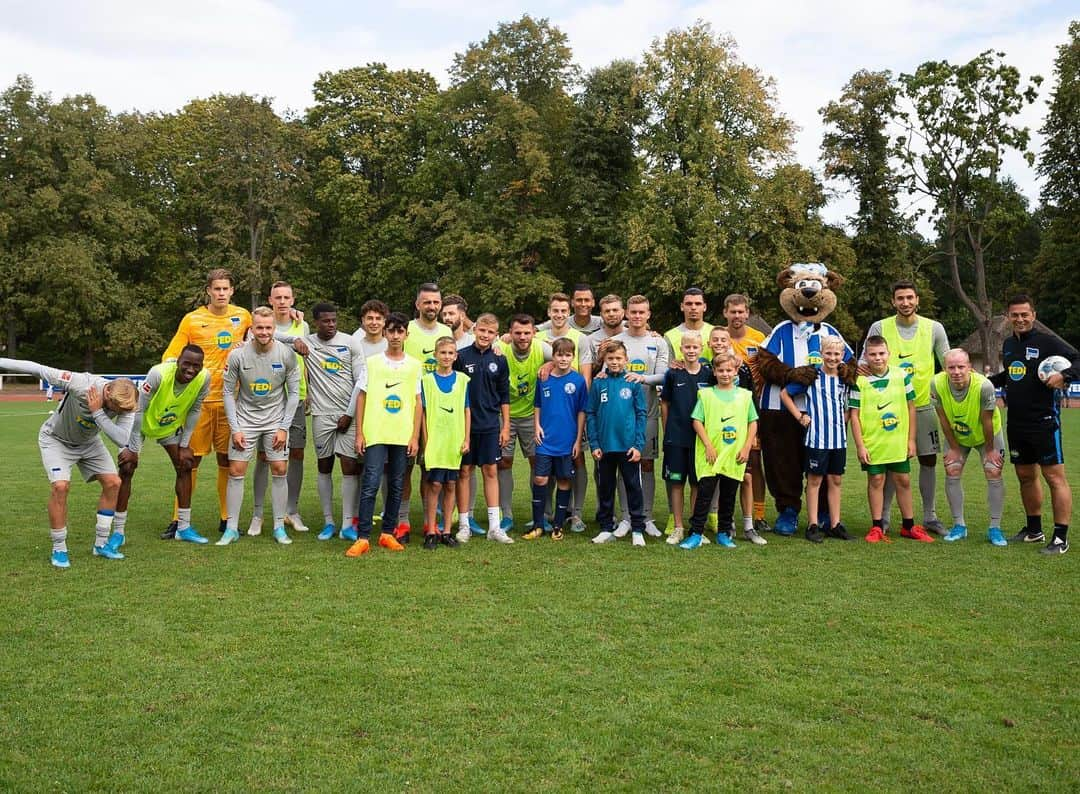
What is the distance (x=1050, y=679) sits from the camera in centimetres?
438

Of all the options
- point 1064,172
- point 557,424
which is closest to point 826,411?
point 557,424

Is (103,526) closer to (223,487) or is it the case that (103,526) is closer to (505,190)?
(223,487)

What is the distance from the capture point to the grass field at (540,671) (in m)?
3.47

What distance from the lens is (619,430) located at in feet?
25.5

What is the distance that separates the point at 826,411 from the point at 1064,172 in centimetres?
3703

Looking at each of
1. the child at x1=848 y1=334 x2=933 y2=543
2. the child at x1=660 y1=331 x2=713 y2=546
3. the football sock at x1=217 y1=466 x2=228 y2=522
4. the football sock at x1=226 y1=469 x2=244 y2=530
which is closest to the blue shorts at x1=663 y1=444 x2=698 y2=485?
the child at x1=660 y1=331 x2=713 y2=546

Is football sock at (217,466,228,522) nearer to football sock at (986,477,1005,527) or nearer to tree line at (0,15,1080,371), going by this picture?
football sock at (986,477,1005,527)

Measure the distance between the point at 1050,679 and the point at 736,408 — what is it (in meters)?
3.52

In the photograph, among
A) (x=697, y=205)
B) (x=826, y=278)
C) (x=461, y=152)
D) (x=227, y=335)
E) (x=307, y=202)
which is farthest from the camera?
(x=307, y=202)

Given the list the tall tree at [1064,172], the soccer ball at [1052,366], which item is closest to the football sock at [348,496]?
the soccer ball at [1052,366]

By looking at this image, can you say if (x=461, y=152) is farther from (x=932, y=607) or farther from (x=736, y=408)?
(x=932, y=607)

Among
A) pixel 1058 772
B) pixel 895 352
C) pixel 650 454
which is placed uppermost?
pixel 895 352

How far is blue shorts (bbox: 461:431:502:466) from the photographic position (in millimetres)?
7832

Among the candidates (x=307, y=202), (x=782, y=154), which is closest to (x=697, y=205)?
(x=782, y=154)
